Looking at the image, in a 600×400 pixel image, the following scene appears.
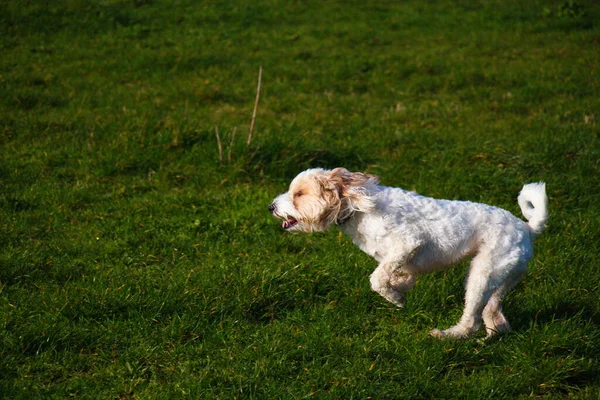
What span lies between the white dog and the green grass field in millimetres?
326

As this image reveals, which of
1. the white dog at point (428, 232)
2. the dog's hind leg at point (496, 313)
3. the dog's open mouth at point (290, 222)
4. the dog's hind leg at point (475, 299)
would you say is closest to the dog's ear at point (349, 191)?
the white dog at point (428, 232)

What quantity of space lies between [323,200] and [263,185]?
2846 millimetres

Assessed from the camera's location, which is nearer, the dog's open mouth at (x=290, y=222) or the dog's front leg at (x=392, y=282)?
the dog's front leg at (x=392, y=282)

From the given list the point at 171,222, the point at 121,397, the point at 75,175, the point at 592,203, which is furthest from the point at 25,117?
the point at 592,203

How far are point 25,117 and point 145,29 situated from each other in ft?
16.7

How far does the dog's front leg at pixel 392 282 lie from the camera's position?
4.71 m

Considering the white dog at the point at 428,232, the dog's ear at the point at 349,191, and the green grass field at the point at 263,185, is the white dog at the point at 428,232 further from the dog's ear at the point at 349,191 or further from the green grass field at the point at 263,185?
the green grass field at the point at 263,185

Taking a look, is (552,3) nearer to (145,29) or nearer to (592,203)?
(145,29)

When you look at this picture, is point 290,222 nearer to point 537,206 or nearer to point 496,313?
point 496,313

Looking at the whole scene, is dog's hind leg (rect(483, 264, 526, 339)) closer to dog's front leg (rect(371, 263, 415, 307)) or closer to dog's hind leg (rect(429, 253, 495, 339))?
dog's hind leg (rect(429, 253, 495, 339))

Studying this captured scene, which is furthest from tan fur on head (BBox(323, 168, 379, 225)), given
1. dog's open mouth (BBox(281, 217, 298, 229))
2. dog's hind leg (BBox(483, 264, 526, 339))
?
dog's hind leg (BBox(483, 264, 526, 339))

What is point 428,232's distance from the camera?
4773 millimetres

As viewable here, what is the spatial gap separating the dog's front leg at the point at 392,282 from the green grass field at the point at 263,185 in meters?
0.26

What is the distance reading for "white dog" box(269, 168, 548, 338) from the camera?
4.68 metres
